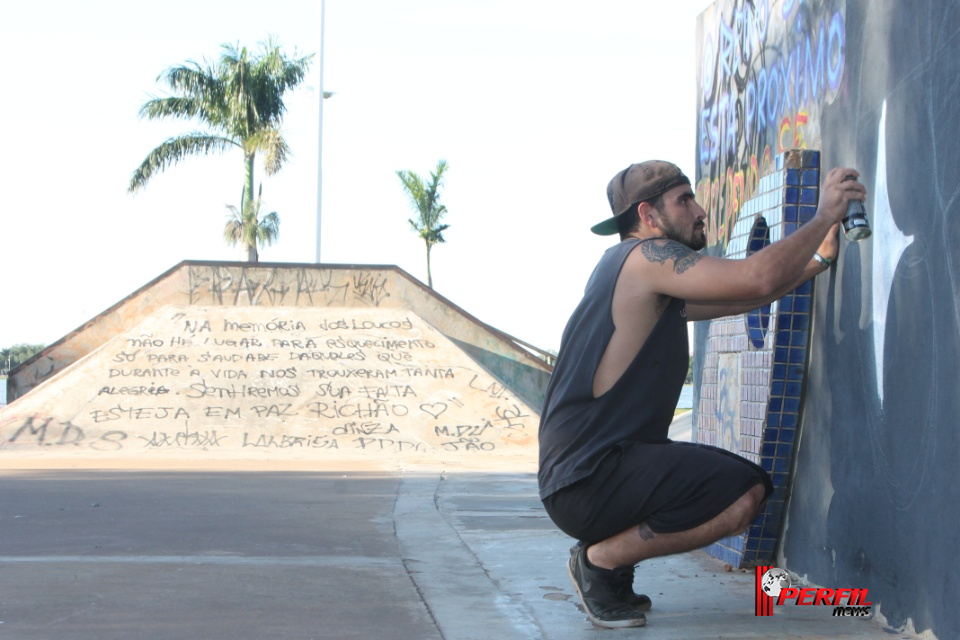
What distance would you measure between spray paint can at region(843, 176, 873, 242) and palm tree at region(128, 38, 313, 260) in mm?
28108

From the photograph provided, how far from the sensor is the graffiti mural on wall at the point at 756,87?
4.55 metres

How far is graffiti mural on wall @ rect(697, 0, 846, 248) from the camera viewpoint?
4547mm

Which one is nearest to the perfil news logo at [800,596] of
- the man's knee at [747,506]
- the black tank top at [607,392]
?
the man's knee at [747,506]

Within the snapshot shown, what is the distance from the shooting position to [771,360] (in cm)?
443

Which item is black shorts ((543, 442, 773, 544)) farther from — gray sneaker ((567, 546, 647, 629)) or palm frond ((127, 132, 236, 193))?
palm frond ((127, 132, 236, 193))

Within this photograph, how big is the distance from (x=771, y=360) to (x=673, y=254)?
114 centimetres

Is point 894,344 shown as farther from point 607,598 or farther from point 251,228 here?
point 251,228

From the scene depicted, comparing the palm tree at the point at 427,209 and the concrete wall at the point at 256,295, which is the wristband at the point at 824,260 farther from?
the palm tree at the point at 427,209

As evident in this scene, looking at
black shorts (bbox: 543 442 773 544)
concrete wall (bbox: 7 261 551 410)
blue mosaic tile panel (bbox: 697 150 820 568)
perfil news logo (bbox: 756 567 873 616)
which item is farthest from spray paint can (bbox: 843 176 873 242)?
concrete wall (bbox: 7 261 551 410)

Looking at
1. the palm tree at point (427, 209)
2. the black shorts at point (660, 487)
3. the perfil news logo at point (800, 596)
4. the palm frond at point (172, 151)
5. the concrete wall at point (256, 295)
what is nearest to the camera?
the black shorts at point (660, 487)

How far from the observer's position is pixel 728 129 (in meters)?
5.86

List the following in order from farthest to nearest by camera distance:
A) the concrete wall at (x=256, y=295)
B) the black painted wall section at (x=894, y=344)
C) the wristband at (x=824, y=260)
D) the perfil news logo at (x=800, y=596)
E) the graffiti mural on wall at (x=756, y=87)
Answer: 1. the concrete wall at (x=256, y=295)
2. the graffiti mural on wall at (x=756, y=87)
3. the wristband at (x=824, y=260)
4. the perfil news logo at (x=800, y=596)
5. the black painted wall section at (x=894, y=344)

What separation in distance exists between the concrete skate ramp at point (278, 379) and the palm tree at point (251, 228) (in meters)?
10.3

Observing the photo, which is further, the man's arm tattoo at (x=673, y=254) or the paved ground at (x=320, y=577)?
the paved ground at (x=320, y=577)
